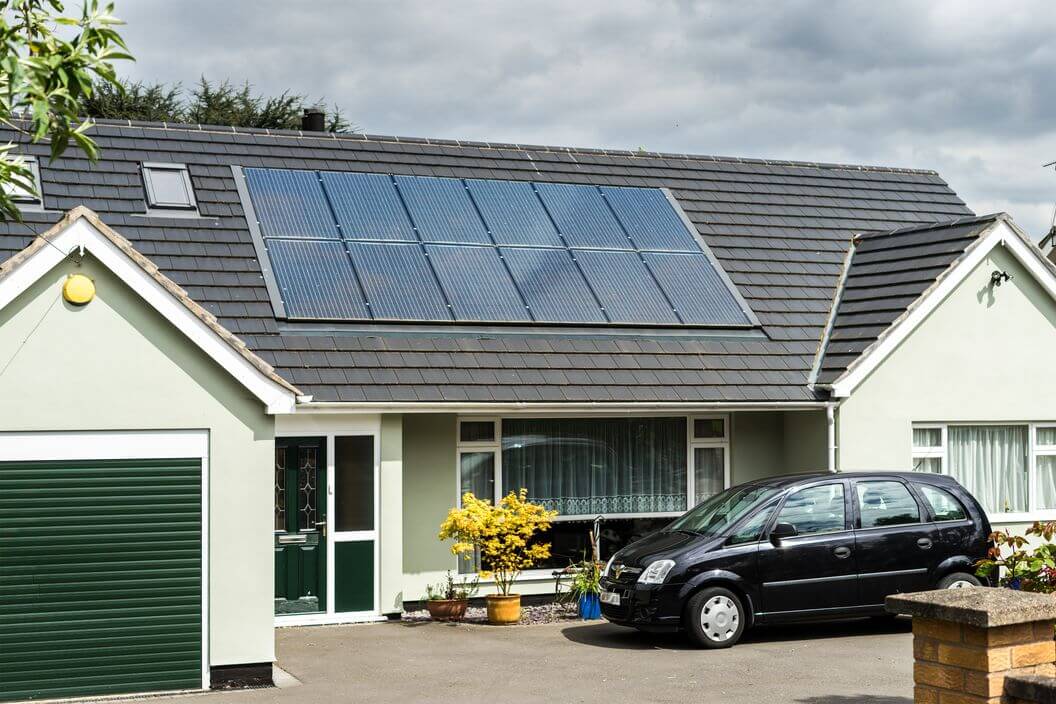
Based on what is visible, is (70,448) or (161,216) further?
(161,216)

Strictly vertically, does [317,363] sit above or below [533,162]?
below

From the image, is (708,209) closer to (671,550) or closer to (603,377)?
(603,377)

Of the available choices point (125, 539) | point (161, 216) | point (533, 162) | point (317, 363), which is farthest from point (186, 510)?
point (533, 162)

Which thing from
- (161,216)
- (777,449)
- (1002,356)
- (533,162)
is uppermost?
(533,162)

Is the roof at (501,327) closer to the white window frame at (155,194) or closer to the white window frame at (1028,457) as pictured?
the white window frame at (155,194)

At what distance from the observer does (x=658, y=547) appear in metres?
14.6

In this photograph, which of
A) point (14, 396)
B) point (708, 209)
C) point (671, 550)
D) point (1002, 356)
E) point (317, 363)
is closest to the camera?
point (14, 396)

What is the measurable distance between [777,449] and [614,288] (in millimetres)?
3281

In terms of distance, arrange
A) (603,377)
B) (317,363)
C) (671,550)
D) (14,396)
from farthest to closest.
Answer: (603,377) < (317,363) < (671,550) < (14,396)

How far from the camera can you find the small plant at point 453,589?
16234mm

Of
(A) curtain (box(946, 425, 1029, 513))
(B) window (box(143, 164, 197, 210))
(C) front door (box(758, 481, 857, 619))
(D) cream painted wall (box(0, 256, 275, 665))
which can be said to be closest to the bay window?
(A) curtain (box(946, 425, 1029, 513))

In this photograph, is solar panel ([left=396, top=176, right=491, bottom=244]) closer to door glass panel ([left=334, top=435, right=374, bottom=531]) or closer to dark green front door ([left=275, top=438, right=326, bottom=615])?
door glass panel ([left=334, top=435, right=374, bottom=531])

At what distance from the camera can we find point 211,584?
40.2ft

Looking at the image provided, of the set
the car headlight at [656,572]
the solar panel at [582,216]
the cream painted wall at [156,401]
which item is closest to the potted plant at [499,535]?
the car headlight at [656,572]
